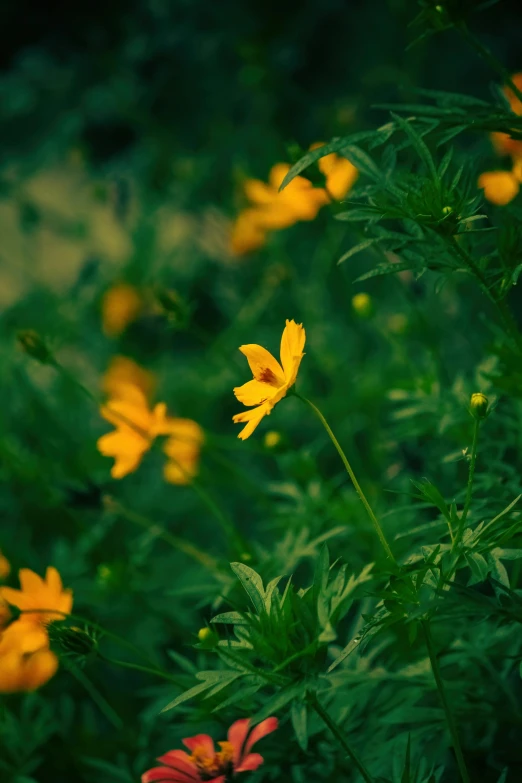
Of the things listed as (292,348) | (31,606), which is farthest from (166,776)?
(292,348)

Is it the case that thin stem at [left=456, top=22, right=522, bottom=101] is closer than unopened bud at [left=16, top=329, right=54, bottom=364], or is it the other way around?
thin stem at [left=456, top=22, right=522, bottom=101]

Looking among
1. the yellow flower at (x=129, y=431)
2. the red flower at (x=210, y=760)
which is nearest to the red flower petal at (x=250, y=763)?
the red flower at (x=210, y=760)

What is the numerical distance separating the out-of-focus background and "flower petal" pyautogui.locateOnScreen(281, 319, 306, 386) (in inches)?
11.2

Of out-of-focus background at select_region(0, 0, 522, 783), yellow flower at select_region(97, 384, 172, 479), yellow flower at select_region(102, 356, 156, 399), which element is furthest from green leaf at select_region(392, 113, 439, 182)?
yellow flower at select_region(102, 356, 156, 399)

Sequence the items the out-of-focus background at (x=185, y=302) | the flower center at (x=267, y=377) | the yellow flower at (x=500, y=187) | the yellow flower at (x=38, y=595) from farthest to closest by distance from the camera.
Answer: the out-of-focus background at (x=185, y=302) → the yellow flower at (x=500, y=187) → the yellow flower at (x=38, y=595) → the flower center at (x=267, y=377)

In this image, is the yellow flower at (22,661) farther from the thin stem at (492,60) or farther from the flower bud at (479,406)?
the thin stem at (492,60)

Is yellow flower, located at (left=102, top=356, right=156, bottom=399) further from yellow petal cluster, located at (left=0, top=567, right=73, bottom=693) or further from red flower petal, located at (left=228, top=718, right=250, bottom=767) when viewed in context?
red flower petal, located at (left=228, top=718, right=250, bottom=767)

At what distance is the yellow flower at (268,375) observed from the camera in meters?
0.62

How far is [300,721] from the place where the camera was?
1.89 ft

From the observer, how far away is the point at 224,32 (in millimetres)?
1476

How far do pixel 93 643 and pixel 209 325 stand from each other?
45.4 inches

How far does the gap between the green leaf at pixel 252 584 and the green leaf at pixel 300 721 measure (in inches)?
3.0

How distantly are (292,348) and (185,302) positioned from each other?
439 millimetres

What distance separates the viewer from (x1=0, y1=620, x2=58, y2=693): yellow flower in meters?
0.77
